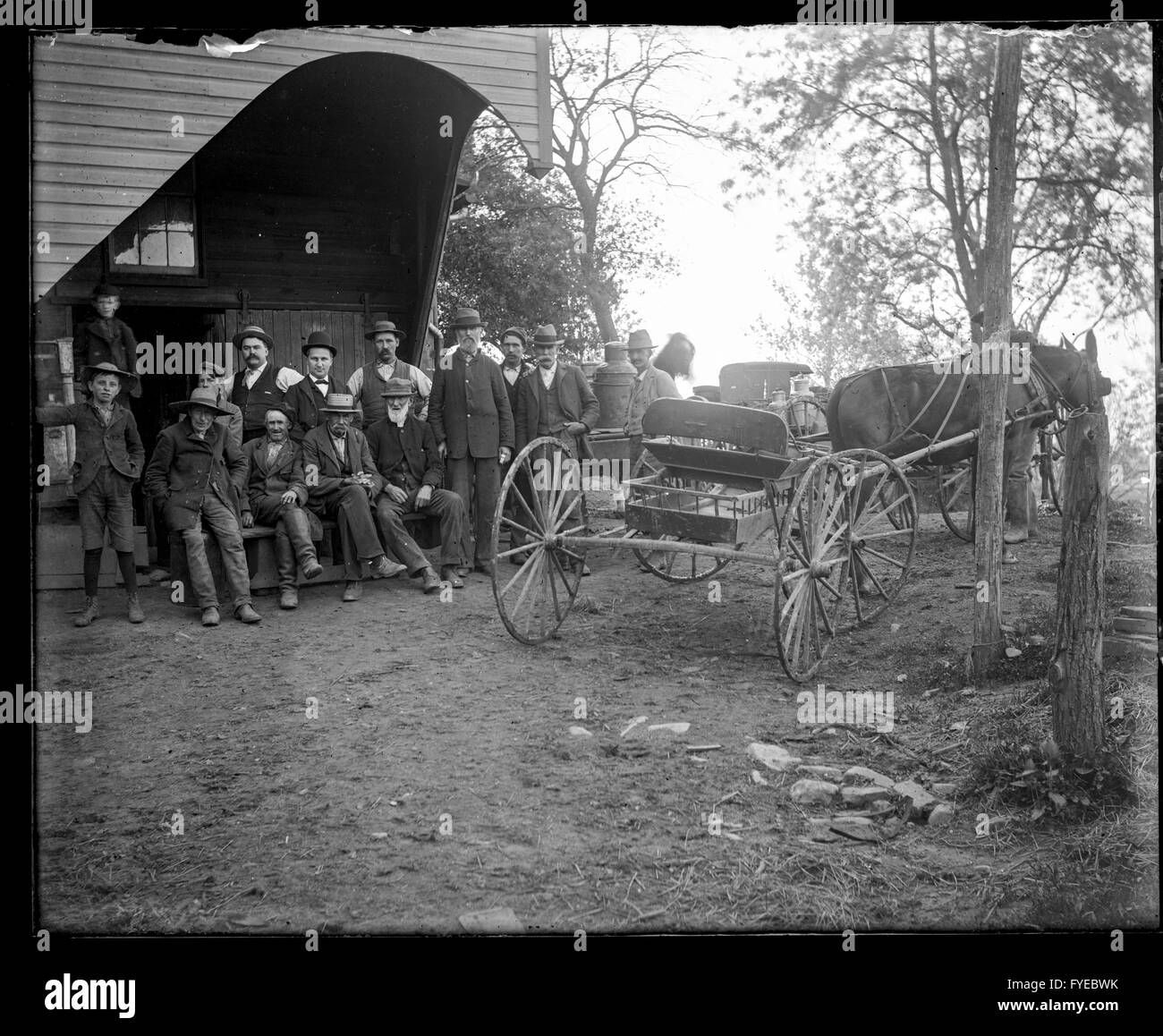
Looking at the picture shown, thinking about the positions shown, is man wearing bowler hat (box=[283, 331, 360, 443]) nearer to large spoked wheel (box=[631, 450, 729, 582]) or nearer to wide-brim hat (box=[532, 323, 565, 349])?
wide-brim hat (box=[532, 323, 565, 349])

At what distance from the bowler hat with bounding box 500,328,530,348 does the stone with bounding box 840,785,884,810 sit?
A: 11.1ft

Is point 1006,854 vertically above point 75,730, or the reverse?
point 75,730

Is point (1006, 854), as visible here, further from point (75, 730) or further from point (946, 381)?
point (946, 381)

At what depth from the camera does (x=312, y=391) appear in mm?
8312

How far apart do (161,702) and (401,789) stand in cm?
139

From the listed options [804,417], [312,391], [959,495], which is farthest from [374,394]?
[959,495]

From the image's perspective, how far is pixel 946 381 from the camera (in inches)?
316

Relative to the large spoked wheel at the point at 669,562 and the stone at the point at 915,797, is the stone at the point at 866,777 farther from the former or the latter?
the large spoked wheel at the point at 669,562

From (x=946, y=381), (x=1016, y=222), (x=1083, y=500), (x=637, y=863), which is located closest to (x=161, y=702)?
(x=637, y=863)

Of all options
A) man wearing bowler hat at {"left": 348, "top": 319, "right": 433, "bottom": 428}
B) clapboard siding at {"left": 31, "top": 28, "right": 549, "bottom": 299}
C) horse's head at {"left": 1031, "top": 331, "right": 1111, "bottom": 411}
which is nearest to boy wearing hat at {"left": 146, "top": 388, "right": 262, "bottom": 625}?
clapboard siding at {"left": 31, "top": 28, "right": 549, "bottom": 299}

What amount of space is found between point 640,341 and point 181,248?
19.3ft

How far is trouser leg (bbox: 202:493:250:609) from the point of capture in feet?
22.7

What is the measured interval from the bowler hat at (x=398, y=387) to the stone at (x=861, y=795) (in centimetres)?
525

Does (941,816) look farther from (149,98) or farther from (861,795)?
(149,98)
